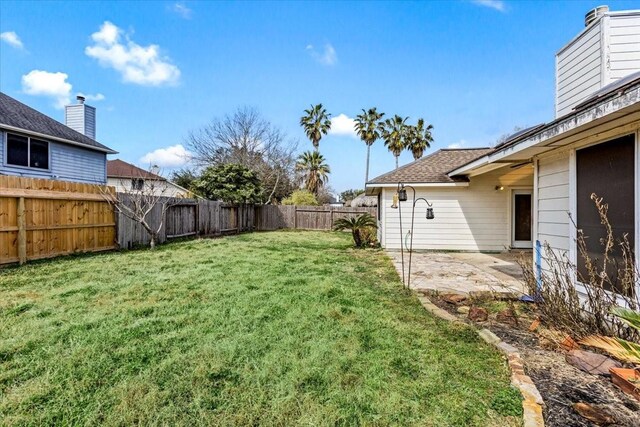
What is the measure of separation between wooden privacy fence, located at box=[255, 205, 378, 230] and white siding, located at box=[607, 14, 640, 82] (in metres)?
15.3

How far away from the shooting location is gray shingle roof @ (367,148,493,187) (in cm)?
1005

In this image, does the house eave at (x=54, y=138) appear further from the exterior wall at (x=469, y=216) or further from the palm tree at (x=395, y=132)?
the palm tree at (x=395, y=132)

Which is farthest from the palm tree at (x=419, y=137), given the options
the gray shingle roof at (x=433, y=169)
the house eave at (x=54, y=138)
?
the house eave at (x=54, y=138)

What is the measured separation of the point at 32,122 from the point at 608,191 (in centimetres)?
1652

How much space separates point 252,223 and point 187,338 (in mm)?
15748

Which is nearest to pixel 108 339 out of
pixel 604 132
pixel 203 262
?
pixel 203 262

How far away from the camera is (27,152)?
11227 millimetres

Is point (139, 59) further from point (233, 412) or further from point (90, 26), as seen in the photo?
point (233, 412)

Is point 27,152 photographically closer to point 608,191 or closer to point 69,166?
point 69,166

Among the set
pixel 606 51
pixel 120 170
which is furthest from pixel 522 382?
pixel 120 170

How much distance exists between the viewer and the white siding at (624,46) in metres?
4.08

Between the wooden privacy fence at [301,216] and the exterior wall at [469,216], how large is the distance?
911 cm

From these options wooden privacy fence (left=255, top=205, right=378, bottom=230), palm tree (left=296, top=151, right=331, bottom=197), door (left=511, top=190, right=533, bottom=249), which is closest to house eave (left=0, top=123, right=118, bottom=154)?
wooden privacy fence (left=255, top=205, right=378, bottom=230)

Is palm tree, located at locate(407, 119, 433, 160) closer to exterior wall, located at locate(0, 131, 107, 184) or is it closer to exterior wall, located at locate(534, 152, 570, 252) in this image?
exterior wall, located at locate(0, 131, 107, 184)
